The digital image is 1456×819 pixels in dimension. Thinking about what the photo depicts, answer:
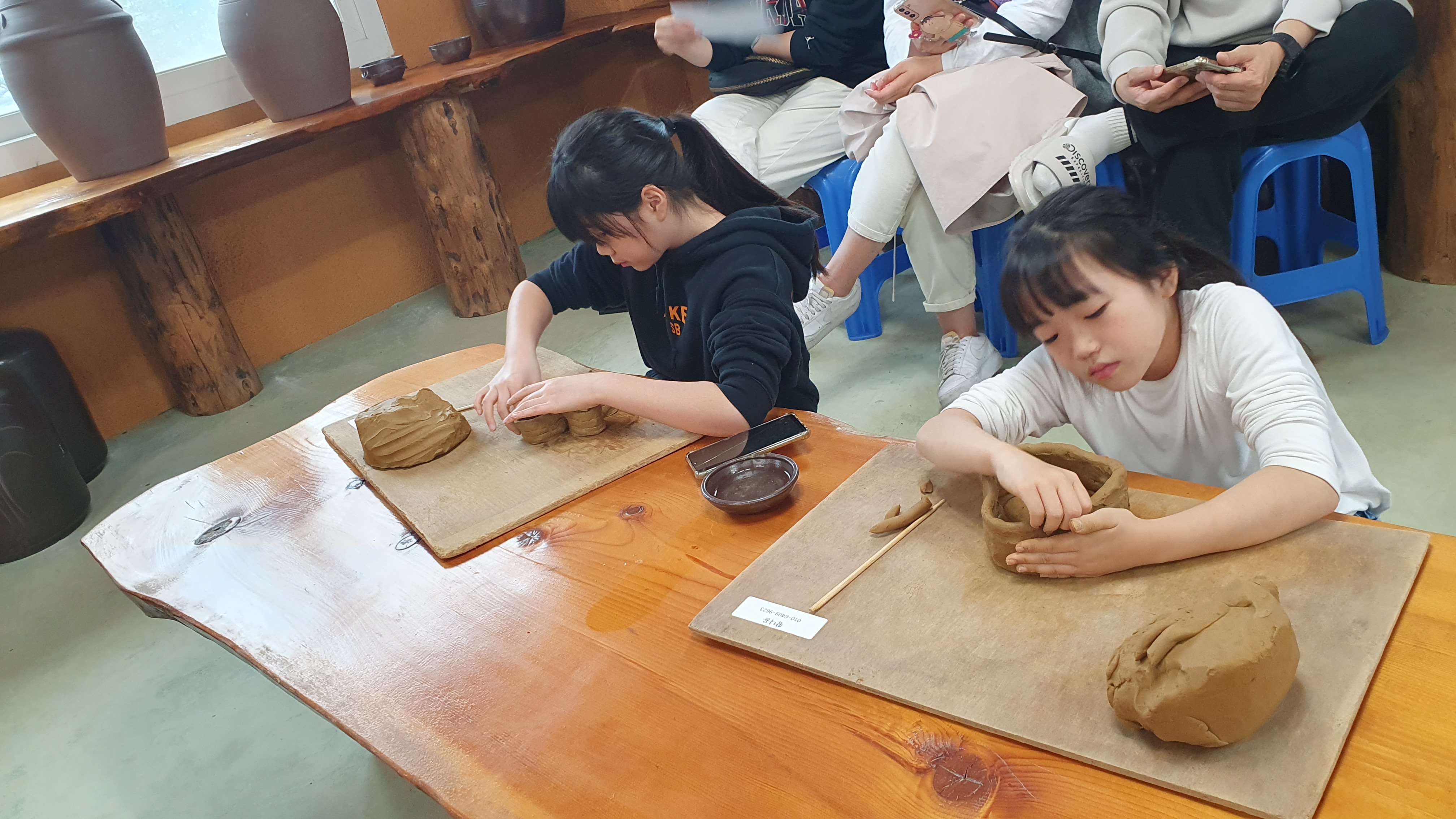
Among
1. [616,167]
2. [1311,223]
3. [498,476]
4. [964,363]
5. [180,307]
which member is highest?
[616,167]

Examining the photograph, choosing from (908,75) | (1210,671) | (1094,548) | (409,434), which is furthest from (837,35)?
(1210,671)

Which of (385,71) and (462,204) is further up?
(385,71)

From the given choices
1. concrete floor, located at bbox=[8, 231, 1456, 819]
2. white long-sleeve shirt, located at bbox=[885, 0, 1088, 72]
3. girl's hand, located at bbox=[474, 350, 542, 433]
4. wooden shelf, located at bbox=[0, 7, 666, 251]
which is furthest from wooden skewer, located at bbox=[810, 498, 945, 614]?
wooden shelf, located at bbox=[0, 7, 666, 251]

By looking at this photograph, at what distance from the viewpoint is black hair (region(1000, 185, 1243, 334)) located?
1166 millimetres

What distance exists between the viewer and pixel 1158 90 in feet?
7.01

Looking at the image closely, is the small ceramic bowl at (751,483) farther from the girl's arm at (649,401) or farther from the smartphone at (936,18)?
the smartphone at (936,18)

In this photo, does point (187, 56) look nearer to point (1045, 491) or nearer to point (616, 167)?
point (616, 167)

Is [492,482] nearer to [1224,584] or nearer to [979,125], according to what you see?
[1224,584]

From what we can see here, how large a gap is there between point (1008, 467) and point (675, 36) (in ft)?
8.82

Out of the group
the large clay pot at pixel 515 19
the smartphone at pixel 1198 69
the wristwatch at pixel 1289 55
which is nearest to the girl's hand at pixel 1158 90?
the smartphone at pixel 1198 69

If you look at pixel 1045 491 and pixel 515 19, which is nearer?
pixel 1045 491

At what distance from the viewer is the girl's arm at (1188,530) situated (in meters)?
0.89

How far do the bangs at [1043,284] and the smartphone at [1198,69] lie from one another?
45.1 inches

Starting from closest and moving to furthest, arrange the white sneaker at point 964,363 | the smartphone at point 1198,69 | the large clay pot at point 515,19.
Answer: the smartphone at point 1198,69 < the white sneaker at point 964,363 < the large clay pot at point 515,19
